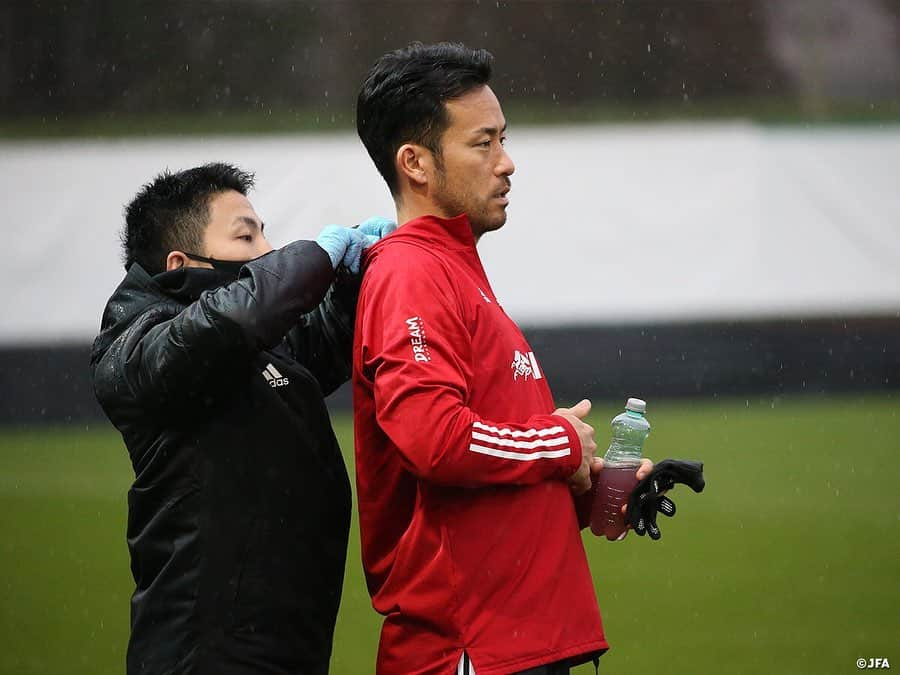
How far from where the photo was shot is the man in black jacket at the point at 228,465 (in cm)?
210

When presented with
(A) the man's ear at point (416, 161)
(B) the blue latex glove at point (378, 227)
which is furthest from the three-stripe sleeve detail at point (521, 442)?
(B) the blue latex glove at point (378, 227)

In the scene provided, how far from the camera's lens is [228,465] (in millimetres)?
2191

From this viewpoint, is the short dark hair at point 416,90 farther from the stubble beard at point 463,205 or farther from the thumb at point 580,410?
the thumb at point 580,410

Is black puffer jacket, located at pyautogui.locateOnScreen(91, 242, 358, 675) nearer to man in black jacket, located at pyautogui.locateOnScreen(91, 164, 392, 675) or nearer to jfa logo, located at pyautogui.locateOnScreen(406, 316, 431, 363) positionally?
man in black jacket, located at pyautogui.locateOnScreen(91, 164, 392, 675)

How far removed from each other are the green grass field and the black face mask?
2387 millimetres

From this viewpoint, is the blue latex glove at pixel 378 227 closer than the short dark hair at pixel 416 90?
No

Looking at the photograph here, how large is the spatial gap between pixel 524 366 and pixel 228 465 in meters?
0.57

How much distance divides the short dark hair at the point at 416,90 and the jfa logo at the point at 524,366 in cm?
39

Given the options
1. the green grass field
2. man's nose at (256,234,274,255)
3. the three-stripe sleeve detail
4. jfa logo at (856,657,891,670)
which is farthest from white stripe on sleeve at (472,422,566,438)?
jfa logo at (856,657,891,670)

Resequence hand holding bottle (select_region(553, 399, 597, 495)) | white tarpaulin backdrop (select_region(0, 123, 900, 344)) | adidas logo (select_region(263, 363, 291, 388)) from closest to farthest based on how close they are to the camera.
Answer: hand holding bottle (select_region(553, 399, 597, 495))
adidas logo (select_region(263, 363, 291, 388))
white tarpaulin backdrop (select_region(0, 123, 900, 344))

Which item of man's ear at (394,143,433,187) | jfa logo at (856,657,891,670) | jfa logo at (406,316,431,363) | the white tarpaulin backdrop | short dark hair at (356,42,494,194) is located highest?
the white tarpaulin backdrop

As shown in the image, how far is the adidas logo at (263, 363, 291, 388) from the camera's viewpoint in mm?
2260

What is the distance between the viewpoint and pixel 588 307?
8406mm

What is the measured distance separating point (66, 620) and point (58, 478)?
2.32 meters
